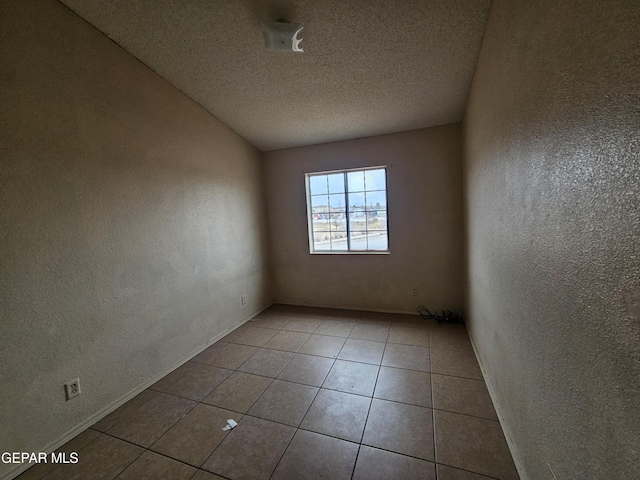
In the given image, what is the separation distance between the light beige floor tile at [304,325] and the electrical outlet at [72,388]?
183 centimetres

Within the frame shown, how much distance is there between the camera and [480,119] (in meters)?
1.88

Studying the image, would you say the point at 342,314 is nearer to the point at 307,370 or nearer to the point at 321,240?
the point at 321,240

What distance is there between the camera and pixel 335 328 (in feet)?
9.83

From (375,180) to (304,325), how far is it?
208cm

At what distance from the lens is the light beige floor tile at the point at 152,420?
1.59 meters

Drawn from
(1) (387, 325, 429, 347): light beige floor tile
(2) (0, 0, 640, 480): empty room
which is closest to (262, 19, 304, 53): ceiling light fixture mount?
(2) (0, 0, 640, 480): empty room

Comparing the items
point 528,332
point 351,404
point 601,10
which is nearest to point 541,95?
point 601,10

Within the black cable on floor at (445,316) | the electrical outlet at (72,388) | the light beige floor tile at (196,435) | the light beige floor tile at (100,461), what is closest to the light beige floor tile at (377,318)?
the black cable on floor at (445,316)

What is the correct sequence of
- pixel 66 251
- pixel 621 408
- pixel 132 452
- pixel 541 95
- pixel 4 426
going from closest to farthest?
pixel 621 408 < pixel 541 95 < pixel 4 426 < pixel 132 452 < pixel 66 251

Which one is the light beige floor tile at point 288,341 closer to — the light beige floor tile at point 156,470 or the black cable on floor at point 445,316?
the light beige floor tile at point 156,470

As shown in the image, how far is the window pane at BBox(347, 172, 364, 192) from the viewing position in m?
3.42

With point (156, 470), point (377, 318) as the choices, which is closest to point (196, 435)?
→ point (156, 470)

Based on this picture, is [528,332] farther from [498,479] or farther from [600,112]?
[600,112]

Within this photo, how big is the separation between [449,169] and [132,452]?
12.0ft
